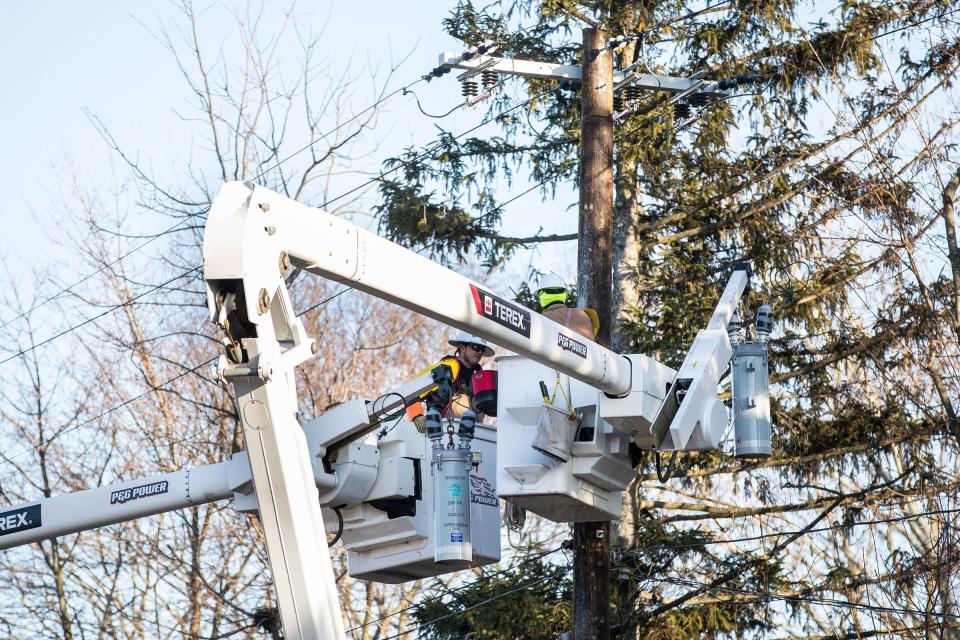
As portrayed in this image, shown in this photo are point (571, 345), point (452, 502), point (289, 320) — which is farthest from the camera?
point (452, 502)

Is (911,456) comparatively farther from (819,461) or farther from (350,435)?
(350,435)

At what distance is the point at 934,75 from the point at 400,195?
6158 millimetres

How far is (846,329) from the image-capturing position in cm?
1441

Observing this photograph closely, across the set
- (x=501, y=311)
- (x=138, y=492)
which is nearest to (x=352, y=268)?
(x=501, y=311)

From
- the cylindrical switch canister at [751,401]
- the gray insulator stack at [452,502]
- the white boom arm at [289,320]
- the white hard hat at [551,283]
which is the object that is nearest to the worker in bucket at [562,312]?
the white hard hat at [551,283]

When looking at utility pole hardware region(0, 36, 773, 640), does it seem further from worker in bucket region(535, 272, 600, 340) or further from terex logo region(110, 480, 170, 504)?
worker in bucket region(535, 272, 600, 340)

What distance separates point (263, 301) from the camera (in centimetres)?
671

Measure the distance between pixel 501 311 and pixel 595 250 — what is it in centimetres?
418

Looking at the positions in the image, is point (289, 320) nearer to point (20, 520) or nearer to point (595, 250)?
point (20, 520)

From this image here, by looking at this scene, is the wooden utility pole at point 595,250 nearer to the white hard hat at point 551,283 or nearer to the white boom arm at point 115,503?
the white hard hat at point 551,283

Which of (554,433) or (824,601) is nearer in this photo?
(554,433)

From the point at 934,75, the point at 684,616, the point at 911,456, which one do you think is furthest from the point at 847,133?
the point at 684,616

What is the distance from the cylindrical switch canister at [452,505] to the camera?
32.8 feet

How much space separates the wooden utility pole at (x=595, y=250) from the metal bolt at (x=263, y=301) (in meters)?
5.32
